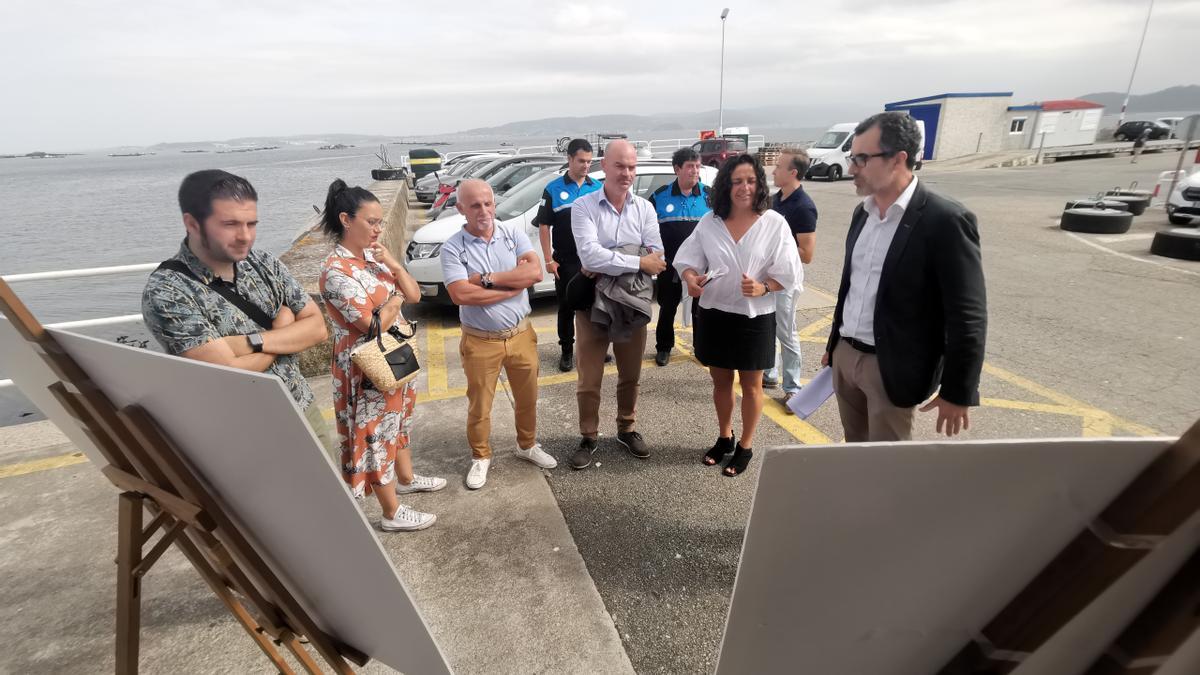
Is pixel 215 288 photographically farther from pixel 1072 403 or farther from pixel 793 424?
pixel 1072 403

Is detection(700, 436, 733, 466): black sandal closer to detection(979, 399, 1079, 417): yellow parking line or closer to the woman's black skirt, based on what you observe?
the woman's black skirt

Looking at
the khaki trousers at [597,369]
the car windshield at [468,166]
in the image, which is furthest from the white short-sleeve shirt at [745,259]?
the car windshield at [468,166]

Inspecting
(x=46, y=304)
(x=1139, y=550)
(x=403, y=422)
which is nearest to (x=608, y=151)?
(x=403, y=422)

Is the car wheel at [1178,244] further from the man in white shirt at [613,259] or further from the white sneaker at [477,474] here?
the white sneaker at [477,474]

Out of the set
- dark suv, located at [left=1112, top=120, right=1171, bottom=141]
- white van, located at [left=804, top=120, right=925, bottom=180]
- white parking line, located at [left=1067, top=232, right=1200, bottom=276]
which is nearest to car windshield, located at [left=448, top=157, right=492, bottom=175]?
white van, located at [left=804, top=120, right=925, bottom=180]

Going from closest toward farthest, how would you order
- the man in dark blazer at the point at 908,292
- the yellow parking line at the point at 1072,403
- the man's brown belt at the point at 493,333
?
the man in dark blazer at the point at 908,292
the man's brown belt at the point at 493,333
the yellow parking line at the point at 1072,403

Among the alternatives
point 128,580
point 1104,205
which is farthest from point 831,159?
point 128,580

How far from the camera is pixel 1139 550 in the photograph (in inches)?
29.3

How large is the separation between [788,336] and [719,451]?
3.73 ft

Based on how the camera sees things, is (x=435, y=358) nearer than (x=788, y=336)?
No

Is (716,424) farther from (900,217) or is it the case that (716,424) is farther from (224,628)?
(224,628)

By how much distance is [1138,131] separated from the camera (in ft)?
114

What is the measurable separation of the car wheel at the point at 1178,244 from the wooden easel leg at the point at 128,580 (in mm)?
11056

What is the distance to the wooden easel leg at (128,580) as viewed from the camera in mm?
1430
